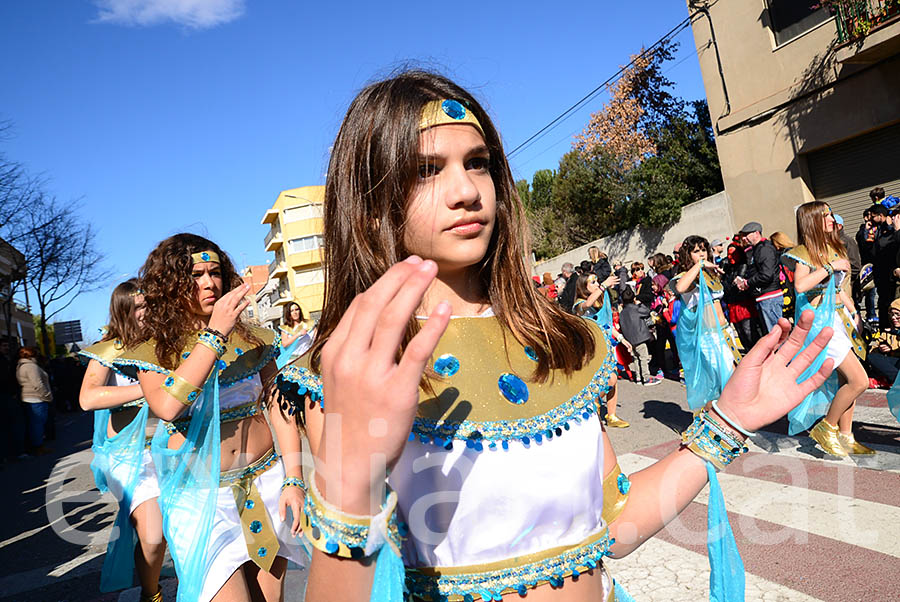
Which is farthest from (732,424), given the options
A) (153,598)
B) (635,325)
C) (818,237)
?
(635,325)

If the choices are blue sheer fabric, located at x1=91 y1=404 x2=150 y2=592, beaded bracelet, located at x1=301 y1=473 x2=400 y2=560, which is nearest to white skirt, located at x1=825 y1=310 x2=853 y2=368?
blue sheer fabric, located at x1=91 y1=404 x2=150 y2=592

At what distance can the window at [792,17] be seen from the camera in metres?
12.1

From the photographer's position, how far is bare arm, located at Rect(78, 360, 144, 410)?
3.86 m

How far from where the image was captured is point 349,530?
0.93m

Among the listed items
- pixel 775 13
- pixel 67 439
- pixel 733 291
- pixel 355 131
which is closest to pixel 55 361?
pixel 67 439

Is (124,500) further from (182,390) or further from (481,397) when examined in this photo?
(481,397)

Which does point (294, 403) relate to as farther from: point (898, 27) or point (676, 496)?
point (898, 27)

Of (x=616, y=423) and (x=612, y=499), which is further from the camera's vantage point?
(x=616, y=423)

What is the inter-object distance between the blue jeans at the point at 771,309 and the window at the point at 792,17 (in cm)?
695

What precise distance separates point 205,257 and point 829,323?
460 cm

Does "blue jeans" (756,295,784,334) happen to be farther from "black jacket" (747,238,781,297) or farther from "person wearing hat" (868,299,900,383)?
"person wearing hat" (868,299,900,383)

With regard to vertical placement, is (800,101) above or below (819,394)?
above

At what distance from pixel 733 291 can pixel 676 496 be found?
807cm

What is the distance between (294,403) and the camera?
1.35 metres
